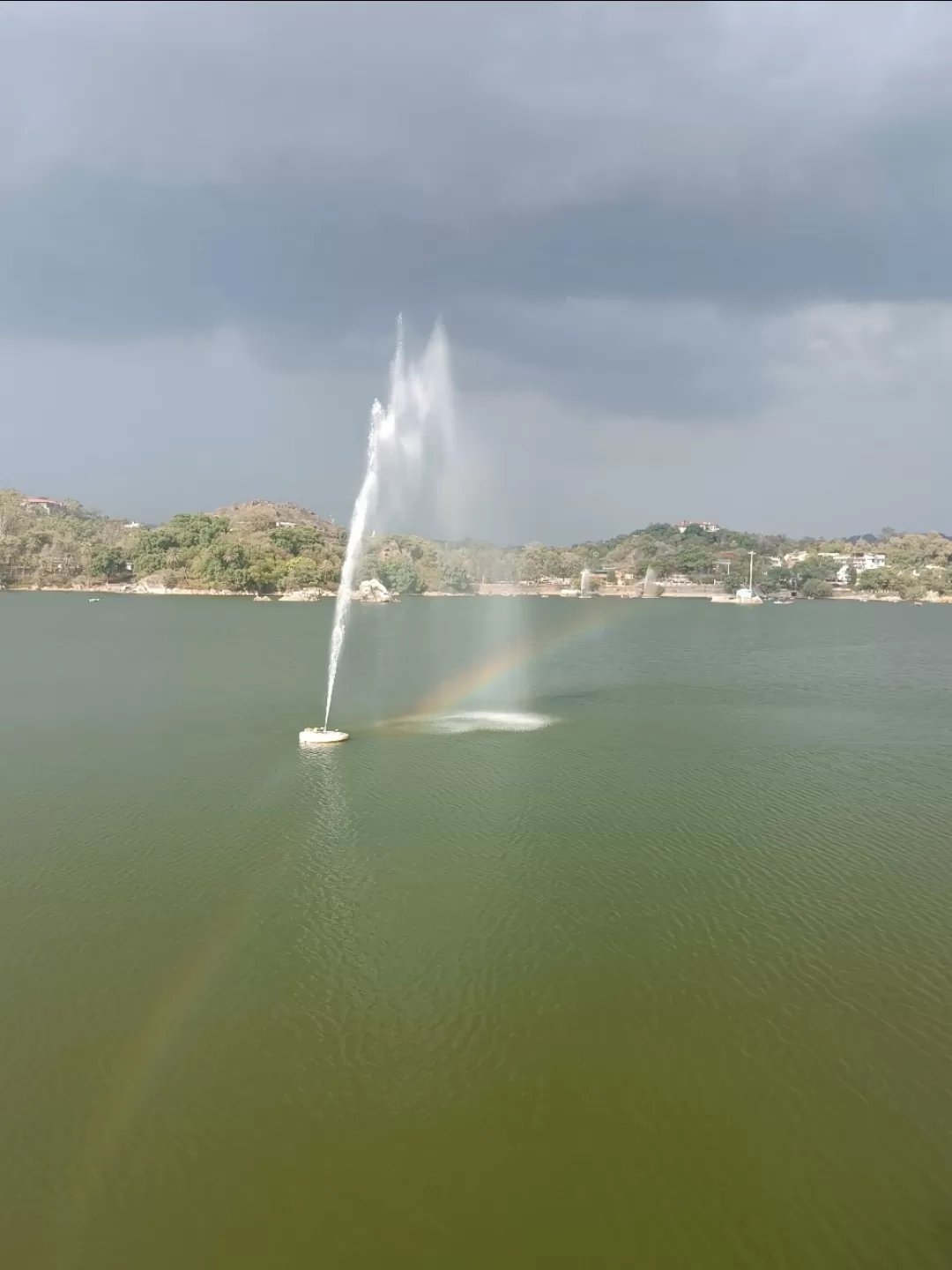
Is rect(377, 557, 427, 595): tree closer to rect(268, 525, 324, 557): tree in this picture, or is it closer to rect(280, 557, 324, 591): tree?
rect(280, 557, 324, 591): tree

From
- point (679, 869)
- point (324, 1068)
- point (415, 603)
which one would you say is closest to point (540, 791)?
point (679, 869)

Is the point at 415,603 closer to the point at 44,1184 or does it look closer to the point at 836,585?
the point at 836,585

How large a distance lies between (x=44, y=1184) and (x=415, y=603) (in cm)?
12065

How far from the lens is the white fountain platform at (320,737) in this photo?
28672 mm

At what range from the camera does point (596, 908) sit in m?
16.2

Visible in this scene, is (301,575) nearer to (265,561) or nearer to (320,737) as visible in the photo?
(265,561)

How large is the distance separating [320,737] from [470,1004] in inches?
677

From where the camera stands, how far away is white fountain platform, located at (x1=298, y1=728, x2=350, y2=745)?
94.1ft

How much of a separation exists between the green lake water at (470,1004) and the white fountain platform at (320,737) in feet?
3.51

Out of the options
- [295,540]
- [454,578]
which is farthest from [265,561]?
[454,578]

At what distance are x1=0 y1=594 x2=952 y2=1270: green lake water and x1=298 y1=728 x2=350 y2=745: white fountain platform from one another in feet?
3.51

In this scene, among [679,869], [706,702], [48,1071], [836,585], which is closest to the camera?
[48,1071]

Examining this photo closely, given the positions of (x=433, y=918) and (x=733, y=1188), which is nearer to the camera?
(x=733, y=1188)

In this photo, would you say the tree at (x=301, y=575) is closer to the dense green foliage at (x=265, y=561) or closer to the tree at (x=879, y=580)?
the dense green foliage at (x=265, y=561)
